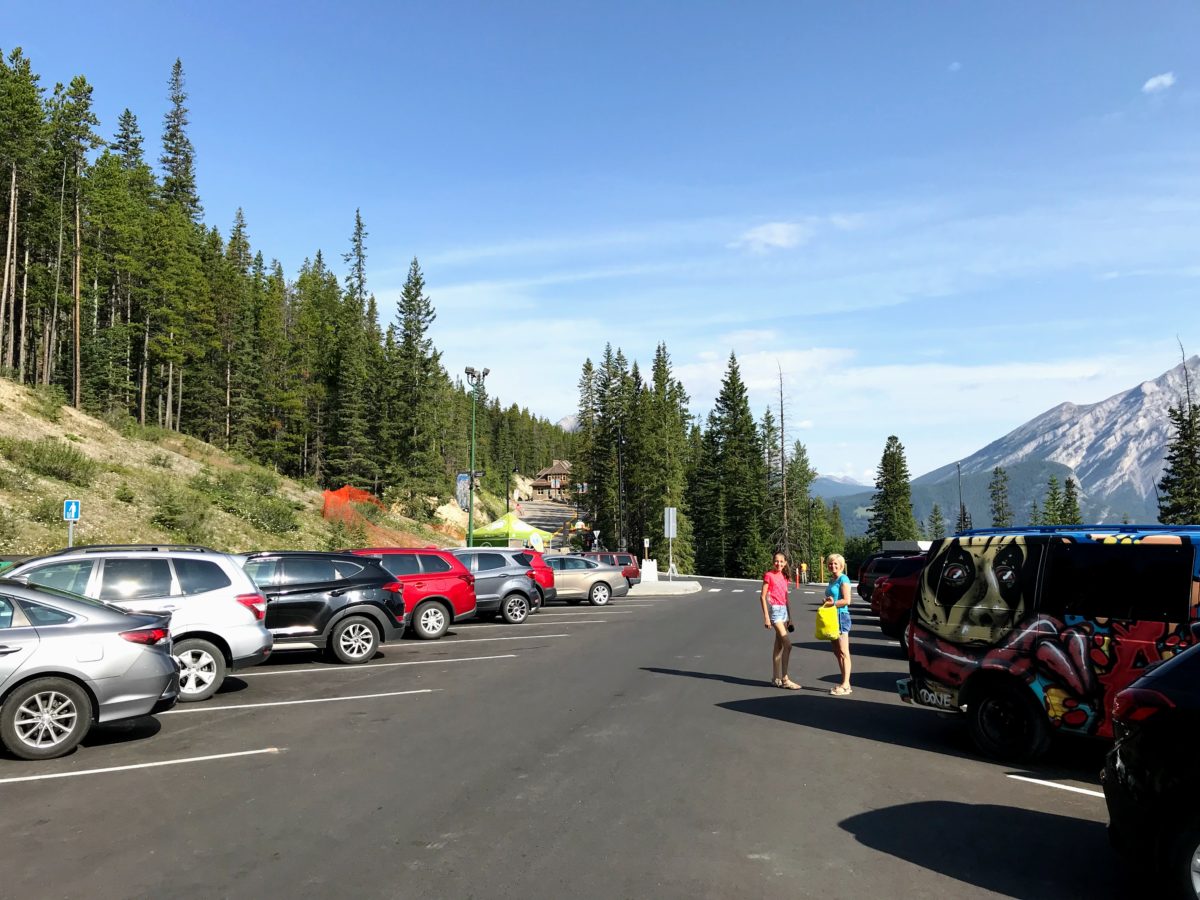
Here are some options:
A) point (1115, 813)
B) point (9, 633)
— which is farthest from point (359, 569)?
point (1115, 813)

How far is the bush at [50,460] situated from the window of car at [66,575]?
22.7 metres

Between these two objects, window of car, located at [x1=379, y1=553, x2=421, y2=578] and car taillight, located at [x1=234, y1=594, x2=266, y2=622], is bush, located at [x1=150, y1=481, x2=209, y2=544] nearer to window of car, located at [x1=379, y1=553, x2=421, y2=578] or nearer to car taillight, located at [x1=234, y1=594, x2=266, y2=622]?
window of car, located at [x1=379, y1=553, x2=421, y2=578]

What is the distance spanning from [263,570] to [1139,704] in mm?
11738

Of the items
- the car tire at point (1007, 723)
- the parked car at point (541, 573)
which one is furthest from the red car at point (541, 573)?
the car tire at point (1007, 723)

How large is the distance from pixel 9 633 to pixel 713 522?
287 ft

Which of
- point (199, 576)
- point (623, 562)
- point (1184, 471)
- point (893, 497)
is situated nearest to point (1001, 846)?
point (199, 576)

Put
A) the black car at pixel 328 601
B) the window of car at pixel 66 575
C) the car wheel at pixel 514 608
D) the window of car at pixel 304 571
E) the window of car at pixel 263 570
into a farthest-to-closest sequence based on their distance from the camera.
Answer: the car wheel at pixel 514 608, the window of car at pixel 304 571, the black car at pixel 328 601, the window of car at pixel 263 570, the window of car at pixel 66 575

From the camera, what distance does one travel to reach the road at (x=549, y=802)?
4723mm

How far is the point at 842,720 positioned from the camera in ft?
30.5

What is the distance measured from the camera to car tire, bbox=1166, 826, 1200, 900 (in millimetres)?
4012

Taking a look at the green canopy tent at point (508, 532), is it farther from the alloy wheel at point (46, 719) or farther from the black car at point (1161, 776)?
the black car at point (1161, 776)

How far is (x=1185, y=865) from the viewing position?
13.2ft

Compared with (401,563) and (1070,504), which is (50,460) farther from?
(1070,504)

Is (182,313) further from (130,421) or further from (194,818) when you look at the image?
(194,818)
